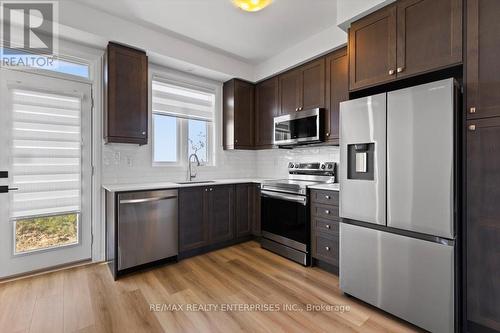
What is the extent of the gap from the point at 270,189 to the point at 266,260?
92cm

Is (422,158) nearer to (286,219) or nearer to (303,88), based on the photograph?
(286,219)

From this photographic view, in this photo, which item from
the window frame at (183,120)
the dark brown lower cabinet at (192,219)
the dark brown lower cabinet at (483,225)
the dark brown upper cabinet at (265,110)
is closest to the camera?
the dark brown lower cabinet at (483,225)

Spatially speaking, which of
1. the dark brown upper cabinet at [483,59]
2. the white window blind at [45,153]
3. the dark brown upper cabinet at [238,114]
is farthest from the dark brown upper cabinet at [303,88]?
the white window blind at [45,153]

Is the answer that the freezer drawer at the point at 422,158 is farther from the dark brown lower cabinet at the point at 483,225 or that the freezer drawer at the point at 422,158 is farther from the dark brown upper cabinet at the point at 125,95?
the dark brown upper cabinet at the point at 125,95

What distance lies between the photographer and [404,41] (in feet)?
6.62

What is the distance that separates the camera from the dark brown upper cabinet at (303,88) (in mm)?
3230

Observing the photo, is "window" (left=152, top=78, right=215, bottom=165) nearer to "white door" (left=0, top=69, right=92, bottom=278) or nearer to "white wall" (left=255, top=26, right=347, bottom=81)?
"white door" (left=0, top=69, right=92, bottom=278)

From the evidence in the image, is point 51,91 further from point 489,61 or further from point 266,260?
point 489,61

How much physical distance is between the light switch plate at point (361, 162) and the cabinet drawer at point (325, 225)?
29.9 inches

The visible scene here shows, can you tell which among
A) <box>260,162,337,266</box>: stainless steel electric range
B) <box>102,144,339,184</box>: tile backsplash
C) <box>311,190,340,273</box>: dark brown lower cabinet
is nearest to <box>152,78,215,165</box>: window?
<box>102,144,339,184</box>: tile backsplash

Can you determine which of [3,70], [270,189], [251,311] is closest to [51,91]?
[3,70]

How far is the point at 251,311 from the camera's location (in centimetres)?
204

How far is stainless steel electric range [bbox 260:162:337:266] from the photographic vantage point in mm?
2930

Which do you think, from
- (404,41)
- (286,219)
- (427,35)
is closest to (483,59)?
(427,35)
